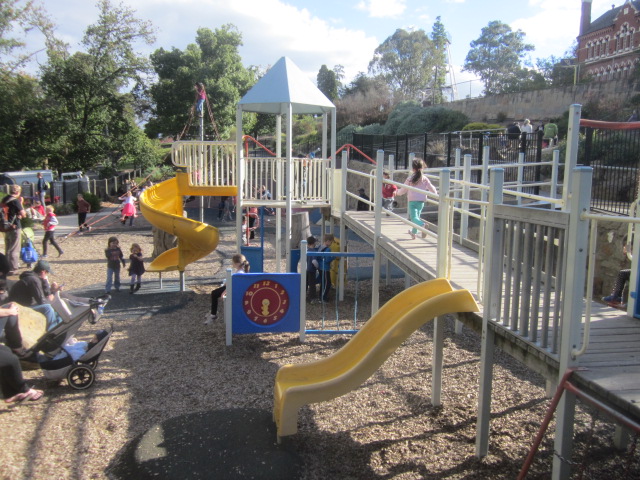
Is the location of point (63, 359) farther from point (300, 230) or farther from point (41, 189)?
point (41, 189)

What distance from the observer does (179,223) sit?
1095 cm

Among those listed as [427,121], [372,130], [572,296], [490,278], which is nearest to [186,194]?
[490,278]

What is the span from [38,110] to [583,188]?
110 ft

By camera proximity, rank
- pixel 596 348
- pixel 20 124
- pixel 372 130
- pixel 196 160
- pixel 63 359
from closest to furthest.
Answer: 1. pixel 596 348
2. pixel 63 359
3. pixel 196 160
4. pixel 20 124
5. pixel 372 130

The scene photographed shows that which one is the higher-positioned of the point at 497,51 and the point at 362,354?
the point at 497,51

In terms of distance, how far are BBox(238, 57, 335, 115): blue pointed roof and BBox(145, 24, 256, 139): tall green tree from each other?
80.1 ft

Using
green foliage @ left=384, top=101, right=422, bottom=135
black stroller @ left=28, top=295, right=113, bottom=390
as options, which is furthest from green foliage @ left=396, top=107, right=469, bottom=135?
black stroller @ left=28, top=295, right=113, bottom=390

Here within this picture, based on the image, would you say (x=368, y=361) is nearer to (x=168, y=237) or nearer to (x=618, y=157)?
(x=168, y=237)

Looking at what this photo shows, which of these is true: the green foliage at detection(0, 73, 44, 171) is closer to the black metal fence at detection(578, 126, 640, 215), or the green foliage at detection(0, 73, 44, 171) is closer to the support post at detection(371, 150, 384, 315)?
the support post at detection(371, 150, 384, 315)

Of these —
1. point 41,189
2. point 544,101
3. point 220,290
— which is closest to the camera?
point 220,290

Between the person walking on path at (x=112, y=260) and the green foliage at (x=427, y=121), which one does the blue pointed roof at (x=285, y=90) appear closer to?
the person walking on path at (x=112, y=260)

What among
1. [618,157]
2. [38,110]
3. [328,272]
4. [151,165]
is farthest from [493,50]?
[328,272]

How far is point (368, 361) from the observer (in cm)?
531

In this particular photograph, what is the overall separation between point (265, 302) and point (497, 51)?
260 ft
